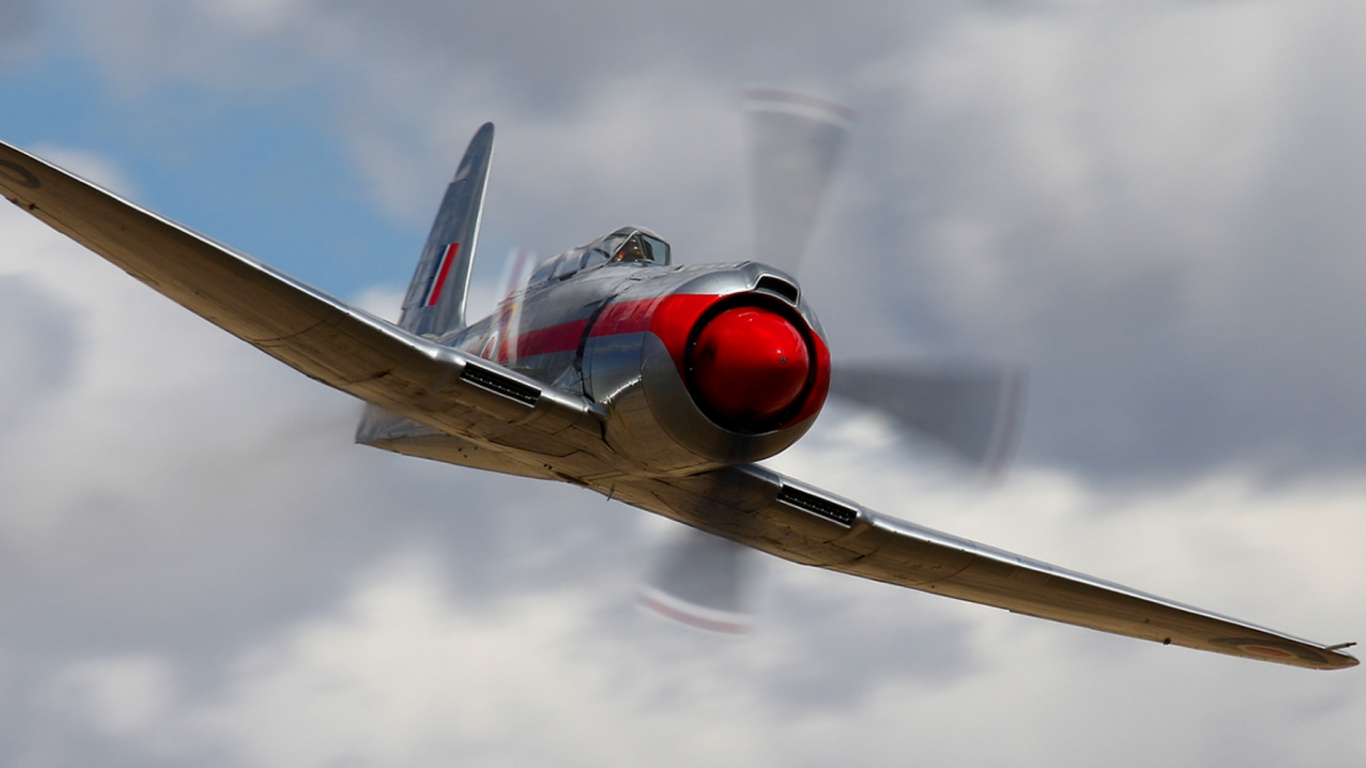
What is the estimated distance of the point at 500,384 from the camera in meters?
11.9

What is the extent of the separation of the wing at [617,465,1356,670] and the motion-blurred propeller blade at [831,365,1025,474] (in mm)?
1651

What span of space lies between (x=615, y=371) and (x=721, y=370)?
1.32 meters

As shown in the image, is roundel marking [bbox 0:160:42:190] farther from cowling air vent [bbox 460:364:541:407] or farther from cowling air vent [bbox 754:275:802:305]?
cowling air vent [bbox 754:275:802:305]

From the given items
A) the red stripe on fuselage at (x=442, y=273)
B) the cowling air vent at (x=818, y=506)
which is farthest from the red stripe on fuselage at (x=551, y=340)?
the red stripe on fuselage at (x=442, y=273)

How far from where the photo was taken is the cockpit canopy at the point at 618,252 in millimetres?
13477

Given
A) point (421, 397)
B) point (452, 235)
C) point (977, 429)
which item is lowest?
point (421, 397)

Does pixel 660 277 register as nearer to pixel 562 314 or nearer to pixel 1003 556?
pixel 562 314

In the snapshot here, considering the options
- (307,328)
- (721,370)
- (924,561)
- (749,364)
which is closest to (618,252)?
(721,370)

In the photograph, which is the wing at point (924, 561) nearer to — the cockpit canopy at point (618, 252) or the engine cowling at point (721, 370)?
the engine cowling at point (721, 370)

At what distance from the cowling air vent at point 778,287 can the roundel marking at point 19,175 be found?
20.1 ft

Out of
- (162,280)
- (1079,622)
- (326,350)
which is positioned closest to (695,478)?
(326,350)

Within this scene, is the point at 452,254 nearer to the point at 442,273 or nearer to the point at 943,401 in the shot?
the point at 442,273

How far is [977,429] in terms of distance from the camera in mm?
12453

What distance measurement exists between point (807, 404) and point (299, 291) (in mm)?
4603
